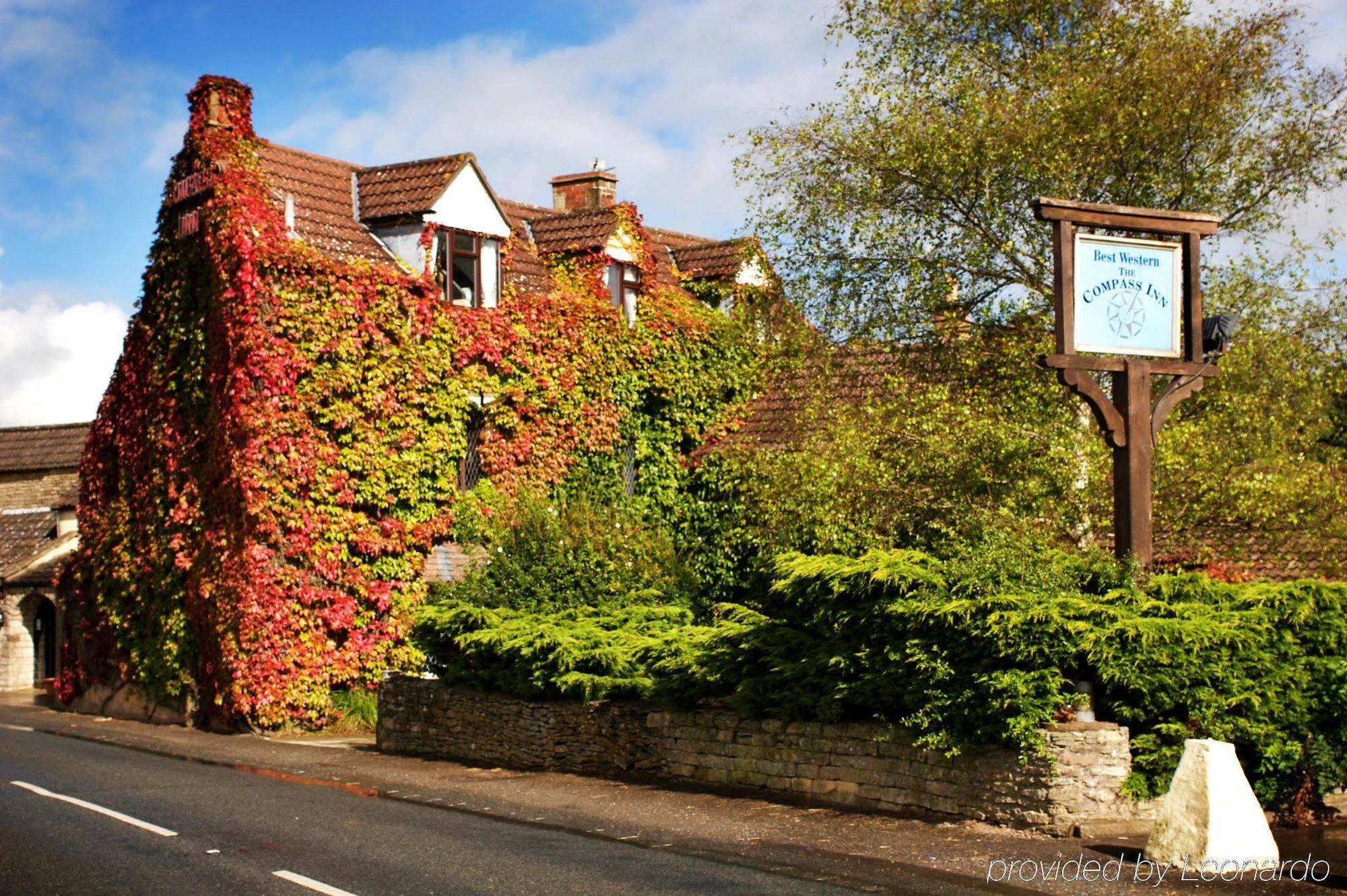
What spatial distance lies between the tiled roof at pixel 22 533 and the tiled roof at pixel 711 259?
18.1 m

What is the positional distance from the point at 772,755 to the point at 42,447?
3462 centimetres

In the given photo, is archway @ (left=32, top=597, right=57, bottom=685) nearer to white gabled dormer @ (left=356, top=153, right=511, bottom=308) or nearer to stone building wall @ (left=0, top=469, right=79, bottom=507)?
stone building wall @ (left=0, top=469, right=79, bottom=507)

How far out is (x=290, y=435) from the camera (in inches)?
845

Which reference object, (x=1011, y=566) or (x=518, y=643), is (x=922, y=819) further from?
(x=518, y=643)

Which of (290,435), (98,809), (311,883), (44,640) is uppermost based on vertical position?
(290,435)

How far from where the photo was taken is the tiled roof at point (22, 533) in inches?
1430

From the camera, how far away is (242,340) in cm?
2153

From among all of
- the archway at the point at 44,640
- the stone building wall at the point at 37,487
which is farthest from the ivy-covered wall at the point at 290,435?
the stone building wall at the point at 37,487

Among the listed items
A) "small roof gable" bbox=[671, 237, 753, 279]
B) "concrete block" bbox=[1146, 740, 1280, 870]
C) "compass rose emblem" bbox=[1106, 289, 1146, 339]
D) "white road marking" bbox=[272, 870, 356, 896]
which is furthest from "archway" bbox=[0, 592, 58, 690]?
"concrete block" bbox=[1146, 740, 1280, 870]

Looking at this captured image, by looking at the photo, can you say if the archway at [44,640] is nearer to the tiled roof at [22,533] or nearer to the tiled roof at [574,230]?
the tiled roof at [22,533]

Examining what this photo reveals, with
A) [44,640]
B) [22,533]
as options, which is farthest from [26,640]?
[22,533]

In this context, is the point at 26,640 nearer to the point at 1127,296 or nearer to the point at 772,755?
the point at 772,755

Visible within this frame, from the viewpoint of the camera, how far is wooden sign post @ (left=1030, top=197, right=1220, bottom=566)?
12195 millimetres

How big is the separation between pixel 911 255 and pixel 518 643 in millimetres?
9087
